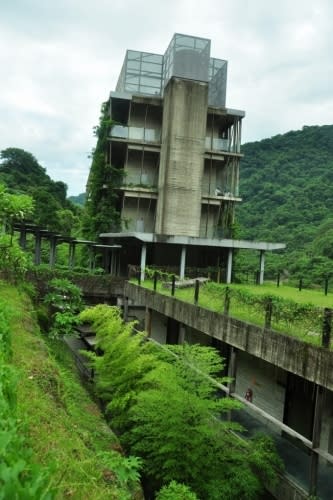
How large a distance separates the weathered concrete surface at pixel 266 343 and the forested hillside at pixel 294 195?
20.0m

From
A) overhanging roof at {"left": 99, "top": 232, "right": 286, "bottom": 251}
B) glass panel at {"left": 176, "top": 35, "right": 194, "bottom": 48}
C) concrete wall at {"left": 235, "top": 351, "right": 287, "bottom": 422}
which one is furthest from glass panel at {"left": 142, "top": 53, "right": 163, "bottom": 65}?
concrete wall at {"left": 235, "top": 351, "right": 287, "bottom": 422}

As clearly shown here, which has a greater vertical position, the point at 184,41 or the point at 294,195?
the point at 184,41

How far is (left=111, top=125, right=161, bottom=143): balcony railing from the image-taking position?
28.5 metres

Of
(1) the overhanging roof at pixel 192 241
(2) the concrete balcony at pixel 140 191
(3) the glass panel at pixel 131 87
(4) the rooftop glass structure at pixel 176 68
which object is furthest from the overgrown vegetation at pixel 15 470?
(3) the glass panel at pixel 131 87

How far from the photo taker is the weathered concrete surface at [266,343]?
325 inches

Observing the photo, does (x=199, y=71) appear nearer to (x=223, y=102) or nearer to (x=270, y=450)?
(x=223, y=102)

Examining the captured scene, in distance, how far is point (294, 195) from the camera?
152 feet

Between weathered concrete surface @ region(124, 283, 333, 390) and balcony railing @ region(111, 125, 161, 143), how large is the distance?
1661 centimetres

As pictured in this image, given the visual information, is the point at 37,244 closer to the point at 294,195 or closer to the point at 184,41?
the point at 184,41

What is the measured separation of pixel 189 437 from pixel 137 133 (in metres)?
24.0

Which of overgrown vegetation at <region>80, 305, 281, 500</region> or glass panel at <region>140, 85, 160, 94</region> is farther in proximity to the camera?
glass panel at <region>140, 85, 160, 94</region>

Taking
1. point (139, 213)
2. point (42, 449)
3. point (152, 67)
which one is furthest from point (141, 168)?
point (42, 449)

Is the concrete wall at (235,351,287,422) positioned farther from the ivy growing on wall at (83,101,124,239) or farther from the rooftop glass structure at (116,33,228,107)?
the rooftop glass structure at (116,33,228,107)

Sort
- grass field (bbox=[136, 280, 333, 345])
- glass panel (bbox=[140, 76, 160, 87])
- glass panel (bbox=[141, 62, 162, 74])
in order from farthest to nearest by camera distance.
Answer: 1. glass panel (bbox=[141, 62, 162, 74])
2. glass panel (bbox=[140, 76, 160, 87])
3. grass field (bbox=[136, 280, 333, 345])
